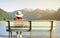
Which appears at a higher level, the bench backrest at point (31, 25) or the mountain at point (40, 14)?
the mountain at point (40, 14)

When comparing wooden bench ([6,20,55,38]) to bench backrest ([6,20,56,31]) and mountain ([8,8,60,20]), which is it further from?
mountain ([8,8,60,20])

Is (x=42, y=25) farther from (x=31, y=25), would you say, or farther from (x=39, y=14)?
(x=39, y=14)

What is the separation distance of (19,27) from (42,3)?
2.83 meters

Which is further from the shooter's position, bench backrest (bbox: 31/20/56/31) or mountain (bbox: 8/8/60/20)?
mountain (bbox: 8/8/60/20)

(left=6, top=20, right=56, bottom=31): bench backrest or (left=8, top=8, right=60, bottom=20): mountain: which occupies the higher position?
(left=8, top=8, right=60, bottom=20): mountain

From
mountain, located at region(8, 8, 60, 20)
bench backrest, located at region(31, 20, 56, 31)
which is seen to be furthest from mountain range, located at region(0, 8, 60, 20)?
bench backrest, located at region(31, 20, 56, 31)

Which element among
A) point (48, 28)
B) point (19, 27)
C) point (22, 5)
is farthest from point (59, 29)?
point (19, 27)

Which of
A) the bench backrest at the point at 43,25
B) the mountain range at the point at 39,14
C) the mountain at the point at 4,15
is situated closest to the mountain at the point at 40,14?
the mountain range at the point at 39,14

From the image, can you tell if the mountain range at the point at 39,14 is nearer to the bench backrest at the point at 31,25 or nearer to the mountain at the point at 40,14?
the mountain at the point at 40,14

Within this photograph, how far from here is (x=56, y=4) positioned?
651 centimetres

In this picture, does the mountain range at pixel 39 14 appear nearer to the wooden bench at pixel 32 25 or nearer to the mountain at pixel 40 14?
the mountain at pixel 40 14

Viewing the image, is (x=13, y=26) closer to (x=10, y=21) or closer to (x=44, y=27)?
(x=10, y=21)

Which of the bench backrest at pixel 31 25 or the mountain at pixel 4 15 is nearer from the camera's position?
the bench backrest at pixel 31 25

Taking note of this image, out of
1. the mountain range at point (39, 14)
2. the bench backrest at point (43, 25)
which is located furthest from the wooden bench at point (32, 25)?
the mountain range at point (39, 14)
